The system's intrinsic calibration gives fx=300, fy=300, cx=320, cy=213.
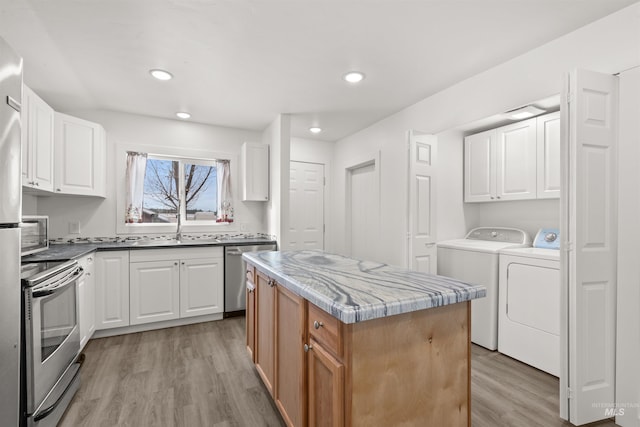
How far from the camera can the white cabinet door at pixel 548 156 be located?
265 centimetres

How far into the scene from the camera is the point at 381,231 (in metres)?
3.95

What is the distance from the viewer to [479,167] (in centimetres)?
332

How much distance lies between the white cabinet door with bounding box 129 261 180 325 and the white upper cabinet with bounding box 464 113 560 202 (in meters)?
3.44

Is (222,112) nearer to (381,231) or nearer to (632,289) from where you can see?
(381,231)

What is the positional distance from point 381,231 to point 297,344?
270 cm

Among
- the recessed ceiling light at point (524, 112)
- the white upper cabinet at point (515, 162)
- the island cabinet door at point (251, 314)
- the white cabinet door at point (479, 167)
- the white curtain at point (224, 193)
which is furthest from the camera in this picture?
the white curtain at point (224, 193)

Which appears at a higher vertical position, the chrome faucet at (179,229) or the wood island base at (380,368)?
the chrome faucet at (179,229)

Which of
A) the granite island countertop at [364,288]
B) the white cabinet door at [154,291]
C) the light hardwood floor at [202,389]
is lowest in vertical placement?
the light hardwood floor at [202,389]

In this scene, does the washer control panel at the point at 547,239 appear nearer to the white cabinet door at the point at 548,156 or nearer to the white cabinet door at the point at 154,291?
the white cabinet door at the point at 548,156

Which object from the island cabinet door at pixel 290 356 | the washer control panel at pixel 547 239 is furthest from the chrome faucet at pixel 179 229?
the washer control panel at pixel 547 239

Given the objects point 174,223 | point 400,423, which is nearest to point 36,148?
point 174,223

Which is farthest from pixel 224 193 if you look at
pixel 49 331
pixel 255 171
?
pixel 49 331

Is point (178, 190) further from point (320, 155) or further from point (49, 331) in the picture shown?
point (49, 331)

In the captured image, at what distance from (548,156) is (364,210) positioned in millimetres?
2359
